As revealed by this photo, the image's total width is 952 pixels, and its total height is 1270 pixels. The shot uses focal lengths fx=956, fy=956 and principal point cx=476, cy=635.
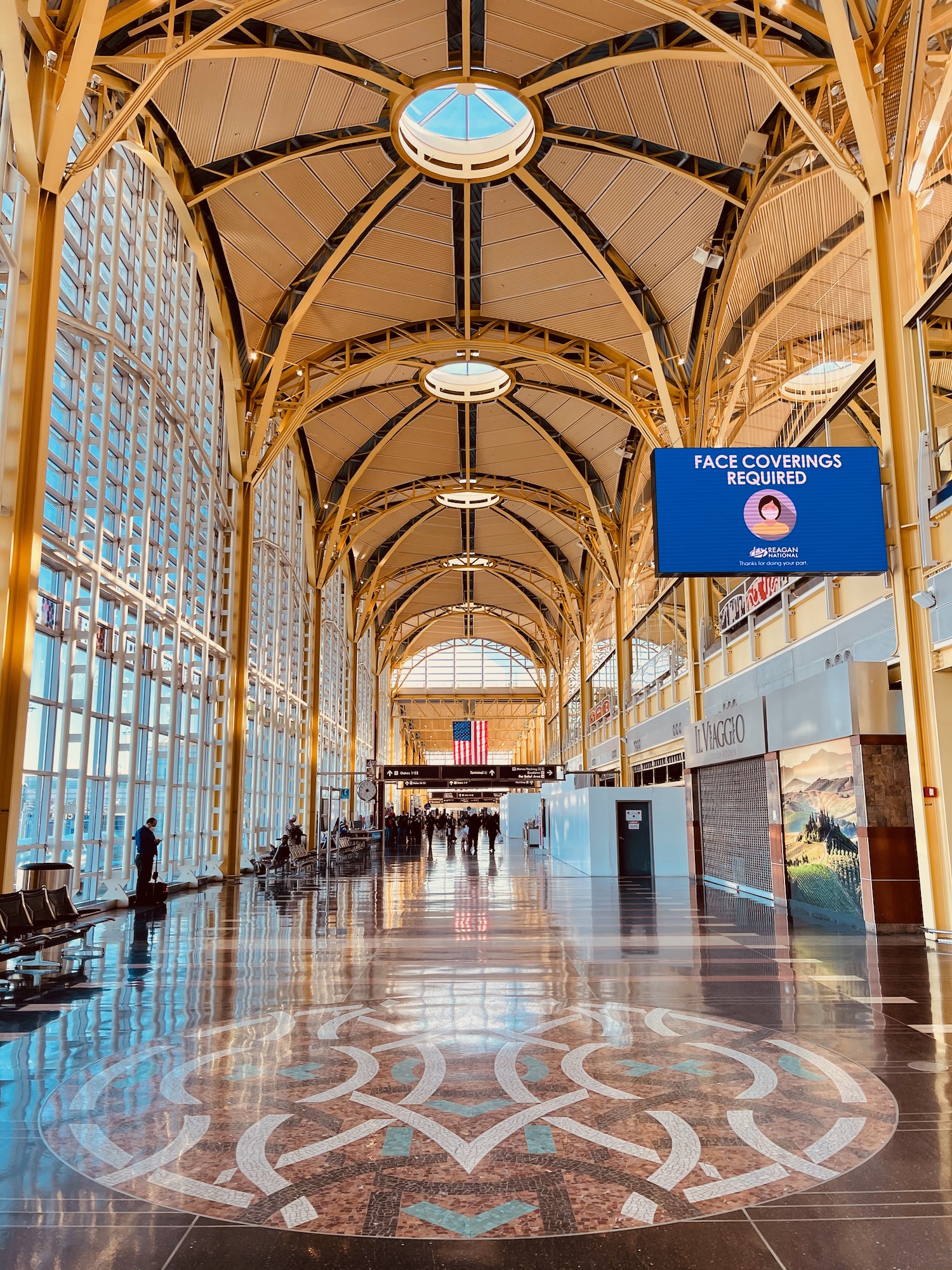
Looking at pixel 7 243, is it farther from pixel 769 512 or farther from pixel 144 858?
pixel 769 512

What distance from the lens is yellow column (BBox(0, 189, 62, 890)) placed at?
1281 cm

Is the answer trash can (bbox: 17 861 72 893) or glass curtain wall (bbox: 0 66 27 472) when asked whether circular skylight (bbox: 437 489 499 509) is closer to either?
glass curtain wall (bbox: 0 66 27 472)

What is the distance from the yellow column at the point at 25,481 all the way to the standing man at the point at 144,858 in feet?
18.0

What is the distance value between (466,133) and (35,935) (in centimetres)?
2094

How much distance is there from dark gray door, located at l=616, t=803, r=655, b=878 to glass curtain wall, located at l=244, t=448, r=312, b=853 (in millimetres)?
11914

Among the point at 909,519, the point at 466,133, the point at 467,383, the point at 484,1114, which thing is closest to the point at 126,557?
the point at 466,133

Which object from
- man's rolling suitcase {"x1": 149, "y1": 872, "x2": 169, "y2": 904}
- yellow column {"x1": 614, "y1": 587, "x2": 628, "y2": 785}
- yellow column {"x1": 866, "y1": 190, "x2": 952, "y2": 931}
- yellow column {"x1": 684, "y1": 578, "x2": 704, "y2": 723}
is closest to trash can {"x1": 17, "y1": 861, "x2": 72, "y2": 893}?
man's rolling suitcase {"x1": 149, "y1": 872, "x2": 169, "y2": 904}

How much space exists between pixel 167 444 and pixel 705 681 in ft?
52.3

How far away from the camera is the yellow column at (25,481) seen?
1281cm

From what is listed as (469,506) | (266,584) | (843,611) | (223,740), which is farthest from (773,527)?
(469,506)

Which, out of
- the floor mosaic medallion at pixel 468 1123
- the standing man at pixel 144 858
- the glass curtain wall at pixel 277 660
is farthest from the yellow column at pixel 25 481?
the glass curtain wall at pixel 277 660

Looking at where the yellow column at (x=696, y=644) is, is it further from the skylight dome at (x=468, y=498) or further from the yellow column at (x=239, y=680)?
the skylight dome at (x=468, y=498)

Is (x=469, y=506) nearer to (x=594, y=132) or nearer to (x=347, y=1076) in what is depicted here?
(x=594, y=132)

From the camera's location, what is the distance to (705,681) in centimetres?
2769
